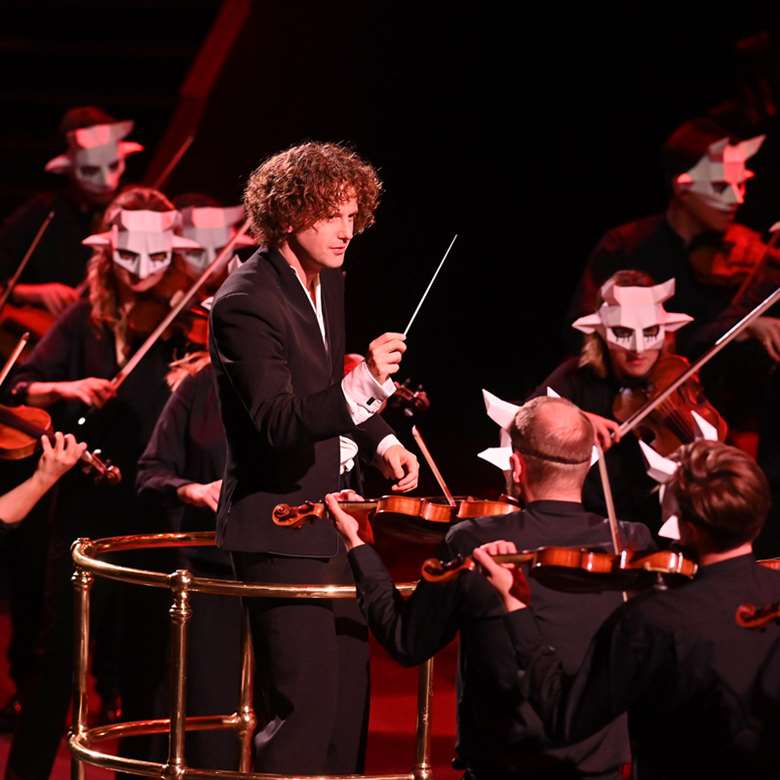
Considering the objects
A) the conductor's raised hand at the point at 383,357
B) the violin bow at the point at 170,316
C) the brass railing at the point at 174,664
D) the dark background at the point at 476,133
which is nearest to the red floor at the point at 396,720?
the violin bow at the point at 170,316

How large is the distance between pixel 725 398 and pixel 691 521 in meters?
3.49

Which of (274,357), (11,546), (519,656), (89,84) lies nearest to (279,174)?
(274,357)

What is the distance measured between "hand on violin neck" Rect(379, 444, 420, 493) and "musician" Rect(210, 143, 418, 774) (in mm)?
13

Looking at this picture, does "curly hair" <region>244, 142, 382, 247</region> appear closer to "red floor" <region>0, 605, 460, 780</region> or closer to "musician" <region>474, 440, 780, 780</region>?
"musician" <region>474, 440, 780, 780</region>

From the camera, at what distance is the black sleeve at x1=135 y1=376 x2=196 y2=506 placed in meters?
4.75

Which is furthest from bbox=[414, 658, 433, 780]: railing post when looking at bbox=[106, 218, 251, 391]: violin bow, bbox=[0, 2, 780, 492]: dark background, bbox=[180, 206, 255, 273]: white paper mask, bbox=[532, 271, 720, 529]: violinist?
bbox=[0, 2, 780, 492]: dark background

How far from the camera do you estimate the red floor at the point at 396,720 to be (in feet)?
16.4

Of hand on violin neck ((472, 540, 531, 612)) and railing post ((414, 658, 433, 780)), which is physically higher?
hand on violin neck ((472, 540, 531, 612))

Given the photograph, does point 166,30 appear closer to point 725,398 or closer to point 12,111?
point 12,111

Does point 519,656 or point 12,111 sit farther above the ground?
point 12,111

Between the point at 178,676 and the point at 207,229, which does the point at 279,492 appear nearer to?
the point at 178,676

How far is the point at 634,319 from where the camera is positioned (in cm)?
510

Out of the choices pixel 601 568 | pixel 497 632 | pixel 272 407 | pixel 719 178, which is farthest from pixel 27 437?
pixel 719 178

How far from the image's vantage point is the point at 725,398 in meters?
6.11
